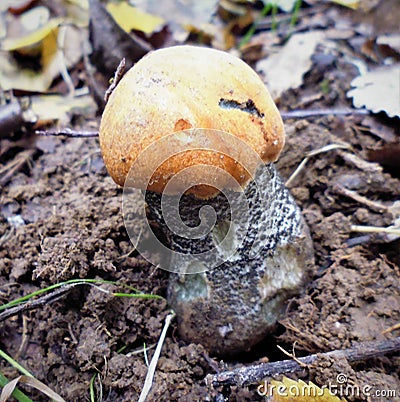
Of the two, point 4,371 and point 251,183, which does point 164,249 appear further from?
point 4,371

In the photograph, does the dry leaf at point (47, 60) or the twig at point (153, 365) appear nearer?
the twig at point (153, 365)

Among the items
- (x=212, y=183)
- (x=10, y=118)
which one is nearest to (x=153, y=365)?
(x=212, y=183)

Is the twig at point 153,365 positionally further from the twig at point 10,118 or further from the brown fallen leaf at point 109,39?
the brown fallen leaf at point 109,39

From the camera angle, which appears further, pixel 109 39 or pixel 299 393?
pixel 109 39

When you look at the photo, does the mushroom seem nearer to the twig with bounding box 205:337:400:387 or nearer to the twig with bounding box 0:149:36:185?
the twig with bounding box 205:337:400:387

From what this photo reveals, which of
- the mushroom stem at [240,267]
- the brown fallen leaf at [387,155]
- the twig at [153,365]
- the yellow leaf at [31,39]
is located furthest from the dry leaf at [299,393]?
the yellow leaf at [31,39]

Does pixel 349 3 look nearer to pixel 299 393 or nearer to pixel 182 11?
pixel 182 11

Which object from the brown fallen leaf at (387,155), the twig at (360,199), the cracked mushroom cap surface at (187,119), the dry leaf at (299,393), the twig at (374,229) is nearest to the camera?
the cracked mushroom cap surface at (187,119)

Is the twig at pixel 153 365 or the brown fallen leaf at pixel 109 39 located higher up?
the brown fallen leaf at pixel 109 39
